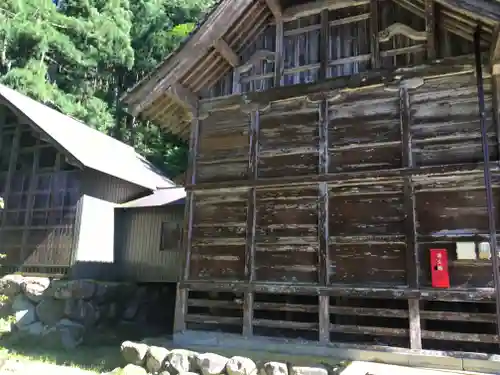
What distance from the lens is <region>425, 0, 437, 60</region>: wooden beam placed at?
28.5ft

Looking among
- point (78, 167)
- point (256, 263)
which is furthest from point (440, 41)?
point (78, 167)

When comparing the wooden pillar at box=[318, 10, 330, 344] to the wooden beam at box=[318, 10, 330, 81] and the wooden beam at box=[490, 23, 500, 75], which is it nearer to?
the wooden beam at box=[318, 10, 330, 81]

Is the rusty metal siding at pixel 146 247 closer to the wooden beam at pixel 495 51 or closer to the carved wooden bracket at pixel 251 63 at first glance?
the carved wooden bracket at pixel 251 63

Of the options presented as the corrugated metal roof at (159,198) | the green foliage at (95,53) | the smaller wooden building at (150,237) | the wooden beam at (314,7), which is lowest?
the smaller wooden building at (150,237)

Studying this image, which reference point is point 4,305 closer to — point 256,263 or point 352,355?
point 256,263

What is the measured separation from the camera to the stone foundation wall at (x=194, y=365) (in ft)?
24.8

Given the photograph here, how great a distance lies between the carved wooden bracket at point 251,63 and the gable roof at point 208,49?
327 millimetres

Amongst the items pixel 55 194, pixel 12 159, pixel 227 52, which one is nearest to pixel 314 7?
pixel 227 52

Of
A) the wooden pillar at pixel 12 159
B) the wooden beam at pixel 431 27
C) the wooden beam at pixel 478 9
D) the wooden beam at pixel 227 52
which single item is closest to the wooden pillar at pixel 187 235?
the wooden beam at pixel 227 52

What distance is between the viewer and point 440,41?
8.82 metres

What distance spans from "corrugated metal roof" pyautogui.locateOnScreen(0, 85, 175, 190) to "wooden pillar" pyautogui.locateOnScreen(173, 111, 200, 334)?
20.4ft

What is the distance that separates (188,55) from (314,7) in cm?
306

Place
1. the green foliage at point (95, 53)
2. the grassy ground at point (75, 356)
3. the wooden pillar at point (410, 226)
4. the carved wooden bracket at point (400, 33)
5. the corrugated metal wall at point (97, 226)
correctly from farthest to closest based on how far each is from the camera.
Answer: the green foliage at point (95, 53), the corrugated metal wall at point (97, 226), the grassy ground at point (75, 356), the carved wooden bracket at point (400, 33), the wooden pillar at point (410, 226)

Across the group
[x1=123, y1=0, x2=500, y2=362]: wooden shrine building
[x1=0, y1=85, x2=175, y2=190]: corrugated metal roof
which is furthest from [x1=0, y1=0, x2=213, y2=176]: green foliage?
[x1=123, y1=0, x2=500, y2=362]: wooden shrine building
